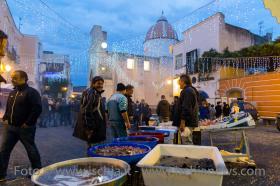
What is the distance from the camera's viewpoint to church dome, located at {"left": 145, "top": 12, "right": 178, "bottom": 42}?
1515 inches

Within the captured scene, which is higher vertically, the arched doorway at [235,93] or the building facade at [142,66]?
the building facade at [142,66]

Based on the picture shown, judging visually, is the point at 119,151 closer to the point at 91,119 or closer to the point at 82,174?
the point at 82,174

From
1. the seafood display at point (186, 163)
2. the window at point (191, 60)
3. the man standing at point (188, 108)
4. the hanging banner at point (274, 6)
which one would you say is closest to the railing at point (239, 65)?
the window at point (191, 60)

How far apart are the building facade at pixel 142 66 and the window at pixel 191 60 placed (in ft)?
18.7

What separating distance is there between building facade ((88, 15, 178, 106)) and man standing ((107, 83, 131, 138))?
2376 cm

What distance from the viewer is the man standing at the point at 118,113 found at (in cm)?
585

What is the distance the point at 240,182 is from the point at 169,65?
99.1 feet

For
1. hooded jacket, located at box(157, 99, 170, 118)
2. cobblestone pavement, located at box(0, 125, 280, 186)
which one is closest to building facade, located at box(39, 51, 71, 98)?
hooded jacket, located at box(157, 99, 170, 118)

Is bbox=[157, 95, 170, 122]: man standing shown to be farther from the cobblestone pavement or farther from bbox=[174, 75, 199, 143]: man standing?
bbox=[174, 75, 199, 143]: man standing

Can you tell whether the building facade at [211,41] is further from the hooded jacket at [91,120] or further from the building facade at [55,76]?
the building facade at [55,76]

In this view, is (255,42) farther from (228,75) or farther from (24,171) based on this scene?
(24,171)

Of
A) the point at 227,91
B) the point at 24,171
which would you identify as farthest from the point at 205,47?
the point at 24,171

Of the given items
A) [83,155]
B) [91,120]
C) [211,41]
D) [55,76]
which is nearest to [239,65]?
[211,41]

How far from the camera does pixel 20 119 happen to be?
470 centimetres
